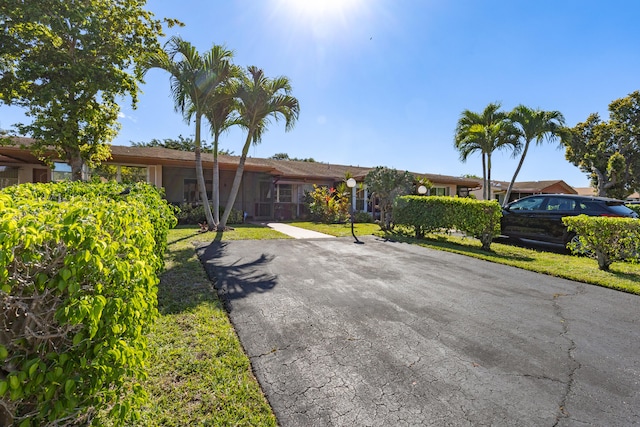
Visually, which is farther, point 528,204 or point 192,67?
point 192,67

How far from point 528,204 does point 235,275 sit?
9.00m

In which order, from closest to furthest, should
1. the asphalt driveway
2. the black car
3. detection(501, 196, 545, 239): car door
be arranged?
the asphalt driveway → the black car → detection(501, 196, 545, 239): car door

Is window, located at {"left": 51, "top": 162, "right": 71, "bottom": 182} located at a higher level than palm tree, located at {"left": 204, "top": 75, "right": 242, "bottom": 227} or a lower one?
lower

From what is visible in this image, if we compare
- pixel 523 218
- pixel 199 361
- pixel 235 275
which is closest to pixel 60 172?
pixel 235 275

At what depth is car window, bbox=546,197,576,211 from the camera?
26.8 feet

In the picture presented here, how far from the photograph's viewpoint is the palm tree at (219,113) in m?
10.7

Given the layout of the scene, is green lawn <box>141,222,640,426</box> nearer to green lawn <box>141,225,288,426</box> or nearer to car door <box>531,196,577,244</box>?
green lawn <box>141,225,288,426</box>

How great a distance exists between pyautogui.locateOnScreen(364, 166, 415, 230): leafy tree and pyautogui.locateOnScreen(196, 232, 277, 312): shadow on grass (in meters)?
6.56

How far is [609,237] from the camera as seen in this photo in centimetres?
618

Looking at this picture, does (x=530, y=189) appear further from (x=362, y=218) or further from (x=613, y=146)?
(x=362, y=218)

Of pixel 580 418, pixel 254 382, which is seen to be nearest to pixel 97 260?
pixel 254 382

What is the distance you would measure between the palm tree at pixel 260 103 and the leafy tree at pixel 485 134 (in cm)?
1015

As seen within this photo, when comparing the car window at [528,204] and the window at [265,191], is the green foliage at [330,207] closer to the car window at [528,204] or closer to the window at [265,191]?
the window at [265,191]

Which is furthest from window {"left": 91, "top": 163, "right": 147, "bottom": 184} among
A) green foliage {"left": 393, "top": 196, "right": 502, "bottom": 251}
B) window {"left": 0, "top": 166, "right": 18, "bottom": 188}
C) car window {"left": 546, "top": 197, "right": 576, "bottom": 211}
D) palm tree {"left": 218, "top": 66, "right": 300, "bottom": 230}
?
car window {"left": 546, "top": 197, "right": 576, "bottom": 211}
